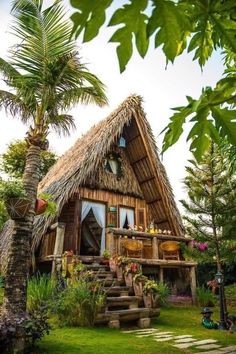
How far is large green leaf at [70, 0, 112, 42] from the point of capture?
2.98ft

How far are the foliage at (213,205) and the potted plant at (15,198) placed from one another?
5.30m

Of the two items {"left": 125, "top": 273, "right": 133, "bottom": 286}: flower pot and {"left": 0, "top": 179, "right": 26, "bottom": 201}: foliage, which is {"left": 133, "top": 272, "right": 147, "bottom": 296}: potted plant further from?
{"left": 0, "top": 179, "right": 26, "bottom": 201}: foliage

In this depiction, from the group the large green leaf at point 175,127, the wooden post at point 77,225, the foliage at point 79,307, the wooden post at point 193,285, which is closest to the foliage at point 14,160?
the wooden post at point 77,225

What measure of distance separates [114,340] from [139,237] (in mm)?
5715

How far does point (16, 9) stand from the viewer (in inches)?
222

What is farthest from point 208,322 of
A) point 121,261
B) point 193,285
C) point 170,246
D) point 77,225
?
point 77,225

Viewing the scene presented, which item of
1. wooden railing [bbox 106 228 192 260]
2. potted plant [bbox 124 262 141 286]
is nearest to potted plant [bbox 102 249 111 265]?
wooden railing [bbox 106 228 192 260]

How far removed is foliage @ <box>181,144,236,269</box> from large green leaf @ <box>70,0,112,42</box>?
26.2 feet

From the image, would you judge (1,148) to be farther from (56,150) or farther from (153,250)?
(153,250)

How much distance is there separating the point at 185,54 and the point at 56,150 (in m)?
22.0

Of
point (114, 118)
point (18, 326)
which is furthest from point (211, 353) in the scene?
point (114, 118)

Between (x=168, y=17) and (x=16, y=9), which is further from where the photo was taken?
(x=16, y=9)

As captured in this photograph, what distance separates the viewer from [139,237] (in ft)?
34.7

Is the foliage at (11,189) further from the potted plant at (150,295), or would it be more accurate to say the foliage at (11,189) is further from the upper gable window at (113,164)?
the upper gable window at (113,164)
